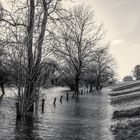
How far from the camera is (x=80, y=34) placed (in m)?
65.7

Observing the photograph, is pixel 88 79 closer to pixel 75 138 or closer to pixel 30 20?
pixel 30 20

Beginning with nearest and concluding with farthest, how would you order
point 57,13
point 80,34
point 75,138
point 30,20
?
1. point 75,138
2. point 30,20
3. point 57,13
4. point 80,34

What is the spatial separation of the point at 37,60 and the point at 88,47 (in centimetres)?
4113

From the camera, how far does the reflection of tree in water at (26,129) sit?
18.6 metres

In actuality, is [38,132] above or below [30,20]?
below

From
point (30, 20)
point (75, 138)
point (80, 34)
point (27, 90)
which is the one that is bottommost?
point (75, 138)

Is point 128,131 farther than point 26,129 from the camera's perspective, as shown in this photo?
No

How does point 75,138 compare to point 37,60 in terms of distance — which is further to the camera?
point 37,60

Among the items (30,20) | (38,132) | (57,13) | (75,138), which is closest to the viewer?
(75,138)

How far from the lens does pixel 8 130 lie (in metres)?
20.2

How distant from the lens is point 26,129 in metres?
21.2

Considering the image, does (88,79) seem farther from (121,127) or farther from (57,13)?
(121,127)

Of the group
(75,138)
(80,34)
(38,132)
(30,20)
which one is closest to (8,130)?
(38,132)

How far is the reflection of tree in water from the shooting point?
61.1 feet
